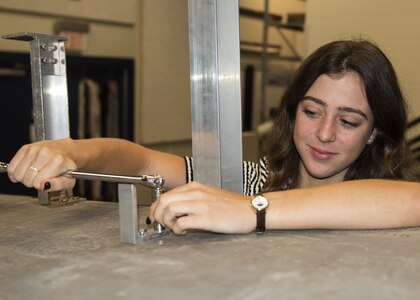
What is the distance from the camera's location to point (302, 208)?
0.90 m

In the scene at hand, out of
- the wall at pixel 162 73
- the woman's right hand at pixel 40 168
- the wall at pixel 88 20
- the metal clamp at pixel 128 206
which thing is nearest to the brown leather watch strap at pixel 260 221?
the metal clamp at pixel 128 206

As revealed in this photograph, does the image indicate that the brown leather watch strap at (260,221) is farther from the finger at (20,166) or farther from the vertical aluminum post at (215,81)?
the finger at (20,166)

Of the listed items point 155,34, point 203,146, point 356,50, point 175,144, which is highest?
point 155,34

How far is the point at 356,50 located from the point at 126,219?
30.2 inches

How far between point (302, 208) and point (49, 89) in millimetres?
563

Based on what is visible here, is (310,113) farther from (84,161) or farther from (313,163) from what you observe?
(84,161)

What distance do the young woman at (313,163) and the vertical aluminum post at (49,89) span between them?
0.15 feet

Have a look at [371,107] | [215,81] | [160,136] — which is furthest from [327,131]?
[160,136]

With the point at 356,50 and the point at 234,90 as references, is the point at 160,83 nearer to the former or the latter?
the point at 356,50

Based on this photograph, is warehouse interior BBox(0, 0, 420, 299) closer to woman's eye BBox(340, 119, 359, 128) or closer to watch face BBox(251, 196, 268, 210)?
watch face BBox(251, 196, 268, 210)

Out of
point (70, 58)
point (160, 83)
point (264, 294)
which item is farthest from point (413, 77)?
point (264, 294)

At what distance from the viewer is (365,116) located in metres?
1.26

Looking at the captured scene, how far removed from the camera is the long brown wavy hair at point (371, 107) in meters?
1.27

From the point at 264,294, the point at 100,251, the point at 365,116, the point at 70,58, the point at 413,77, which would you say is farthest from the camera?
the point at 413,77
